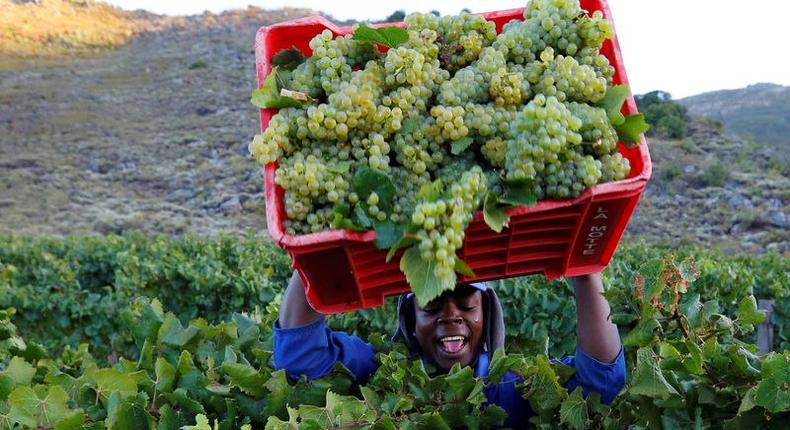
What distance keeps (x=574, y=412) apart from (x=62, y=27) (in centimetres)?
5470

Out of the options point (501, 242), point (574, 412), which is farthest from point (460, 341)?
point (501, 242)

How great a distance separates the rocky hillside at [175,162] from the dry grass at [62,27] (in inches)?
102

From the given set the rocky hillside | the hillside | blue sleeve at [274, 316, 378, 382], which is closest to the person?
blue sleeve at [274, 316, 378, 382]

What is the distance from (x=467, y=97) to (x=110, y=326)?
7916 mm

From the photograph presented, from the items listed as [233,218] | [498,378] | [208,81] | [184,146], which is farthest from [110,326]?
[208,81]

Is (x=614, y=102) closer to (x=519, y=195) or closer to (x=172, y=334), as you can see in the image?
(x=519, y=195)

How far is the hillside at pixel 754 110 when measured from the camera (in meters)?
37.0

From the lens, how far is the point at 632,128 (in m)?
2.26

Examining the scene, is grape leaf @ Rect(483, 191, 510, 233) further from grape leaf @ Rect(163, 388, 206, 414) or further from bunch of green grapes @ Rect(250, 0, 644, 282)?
grape leaf @ Rect(163, 388, 206, 414)

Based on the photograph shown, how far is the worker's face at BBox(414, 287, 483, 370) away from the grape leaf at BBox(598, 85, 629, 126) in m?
1.14

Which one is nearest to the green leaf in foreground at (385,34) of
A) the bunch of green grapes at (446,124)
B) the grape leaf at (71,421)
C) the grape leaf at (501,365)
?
the bunch of green grapes at (446,124)

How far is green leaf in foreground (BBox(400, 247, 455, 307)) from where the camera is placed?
6.57 feet

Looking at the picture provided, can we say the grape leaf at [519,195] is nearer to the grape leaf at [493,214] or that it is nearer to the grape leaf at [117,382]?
the grape leaf at [493,214]

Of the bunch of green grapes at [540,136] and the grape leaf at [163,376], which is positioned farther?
the grape leaf at [163,376]
